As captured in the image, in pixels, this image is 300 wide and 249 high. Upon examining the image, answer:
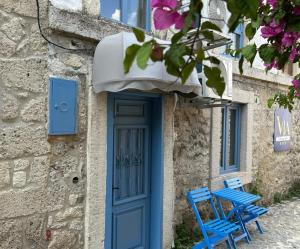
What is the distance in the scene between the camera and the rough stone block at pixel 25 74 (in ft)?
9.78

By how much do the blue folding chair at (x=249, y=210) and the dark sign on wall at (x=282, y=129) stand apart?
82.2 inches

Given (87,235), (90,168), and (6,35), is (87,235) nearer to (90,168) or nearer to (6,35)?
(90,168)

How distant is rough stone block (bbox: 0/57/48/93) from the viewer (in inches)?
117

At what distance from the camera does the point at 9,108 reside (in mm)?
3021

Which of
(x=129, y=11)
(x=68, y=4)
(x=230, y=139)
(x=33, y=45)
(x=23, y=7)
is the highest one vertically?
(x=129, y=11)

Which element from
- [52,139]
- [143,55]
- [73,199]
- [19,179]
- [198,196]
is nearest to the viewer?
[143,55]

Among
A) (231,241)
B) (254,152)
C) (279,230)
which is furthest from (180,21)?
(254,152)

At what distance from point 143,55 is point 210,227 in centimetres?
395

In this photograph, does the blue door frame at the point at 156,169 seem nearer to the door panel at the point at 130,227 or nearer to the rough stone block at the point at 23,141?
the door panel at the point at 130,227

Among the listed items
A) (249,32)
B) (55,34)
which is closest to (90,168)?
(55,34)

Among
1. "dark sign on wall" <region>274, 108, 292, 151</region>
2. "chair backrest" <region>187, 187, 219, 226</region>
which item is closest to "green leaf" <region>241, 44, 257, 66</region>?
"chair backrest" <region>187, 187, 219, 226</region>

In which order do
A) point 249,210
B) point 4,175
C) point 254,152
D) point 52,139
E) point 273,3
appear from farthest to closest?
point 254,152 < point 249,210 < point 52,139 < point 4,175 < point 273,3

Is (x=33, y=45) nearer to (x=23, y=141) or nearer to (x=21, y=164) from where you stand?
(x=23, y=141)

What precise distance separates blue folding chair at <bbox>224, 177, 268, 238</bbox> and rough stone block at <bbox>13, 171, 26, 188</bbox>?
3.63 m
